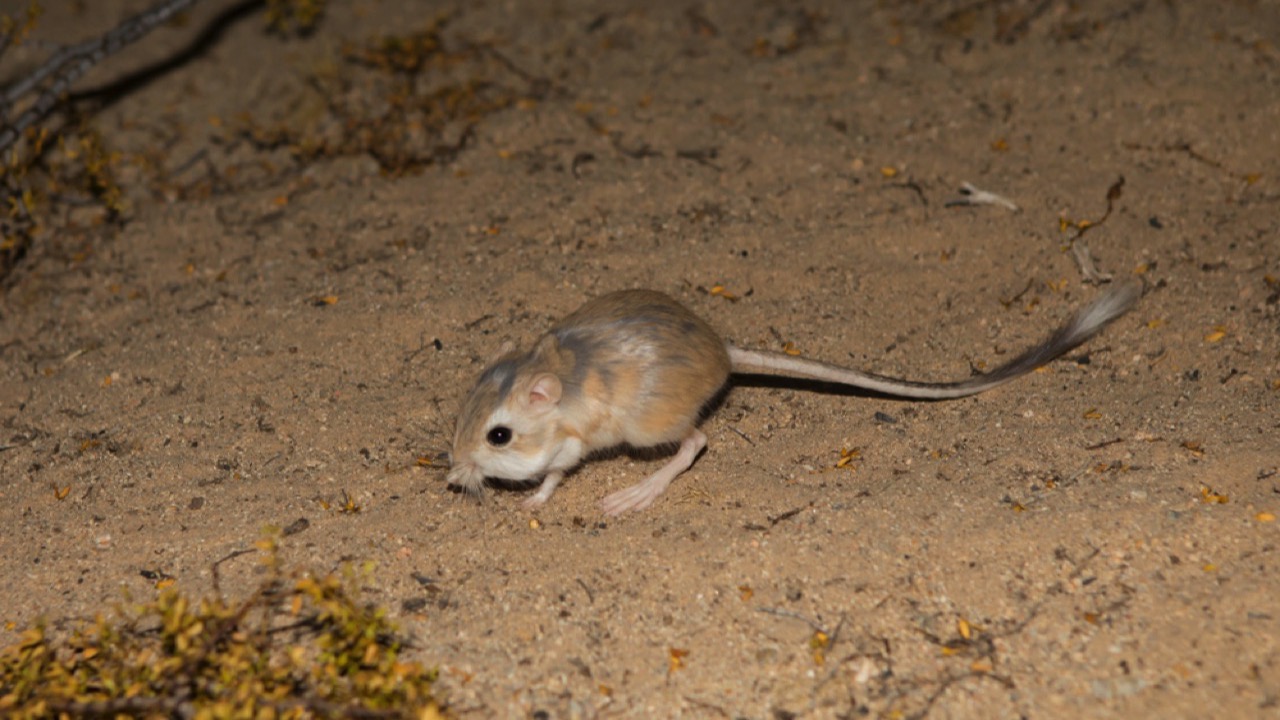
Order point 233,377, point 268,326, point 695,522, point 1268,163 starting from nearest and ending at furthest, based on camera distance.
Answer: point 695,522 < point 233,377 < point 268,326 < point 1268,163

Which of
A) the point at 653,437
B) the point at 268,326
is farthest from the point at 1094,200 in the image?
the point at 268,326

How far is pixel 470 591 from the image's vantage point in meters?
3.71

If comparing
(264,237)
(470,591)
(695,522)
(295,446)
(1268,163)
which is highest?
(264,237)

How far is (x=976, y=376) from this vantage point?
4.50 metres

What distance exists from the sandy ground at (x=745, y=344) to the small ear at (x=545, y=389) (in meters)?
0.46

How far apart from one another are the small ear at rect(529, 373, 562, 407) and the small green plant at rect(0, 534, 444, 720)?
1010 mm

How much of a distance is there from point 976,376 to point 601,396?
1.59 metres

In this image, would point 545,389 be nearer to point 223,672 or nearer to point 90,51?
point 223,672

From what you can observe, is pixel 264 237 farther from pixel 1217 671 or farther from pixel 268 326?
pixel 1217 671

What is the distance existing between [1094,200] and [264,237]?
14.7ft

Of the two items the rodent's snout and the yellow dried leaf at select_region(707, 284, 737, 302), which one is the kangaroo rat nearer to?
the rodent's snout

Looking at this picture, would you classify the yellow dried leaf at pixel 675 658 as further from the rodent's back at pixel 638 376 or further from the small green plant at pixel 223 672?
the rodent's back at pixel 638 376

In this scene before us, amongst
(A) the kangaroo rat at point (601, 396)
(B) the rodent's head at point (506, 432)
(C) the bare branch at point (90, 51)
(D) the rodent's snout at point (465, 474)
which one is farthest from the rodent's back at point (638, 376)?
(C) the bare branch at point (90, 51)

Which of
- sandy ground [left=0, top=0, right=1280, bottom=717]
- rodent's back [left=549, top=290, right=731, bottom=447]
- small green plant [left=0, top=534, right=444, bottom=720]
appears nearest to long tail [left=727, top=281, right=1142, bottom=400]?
sandy ground [left=0, top=0, right=1280, bottom=717]
